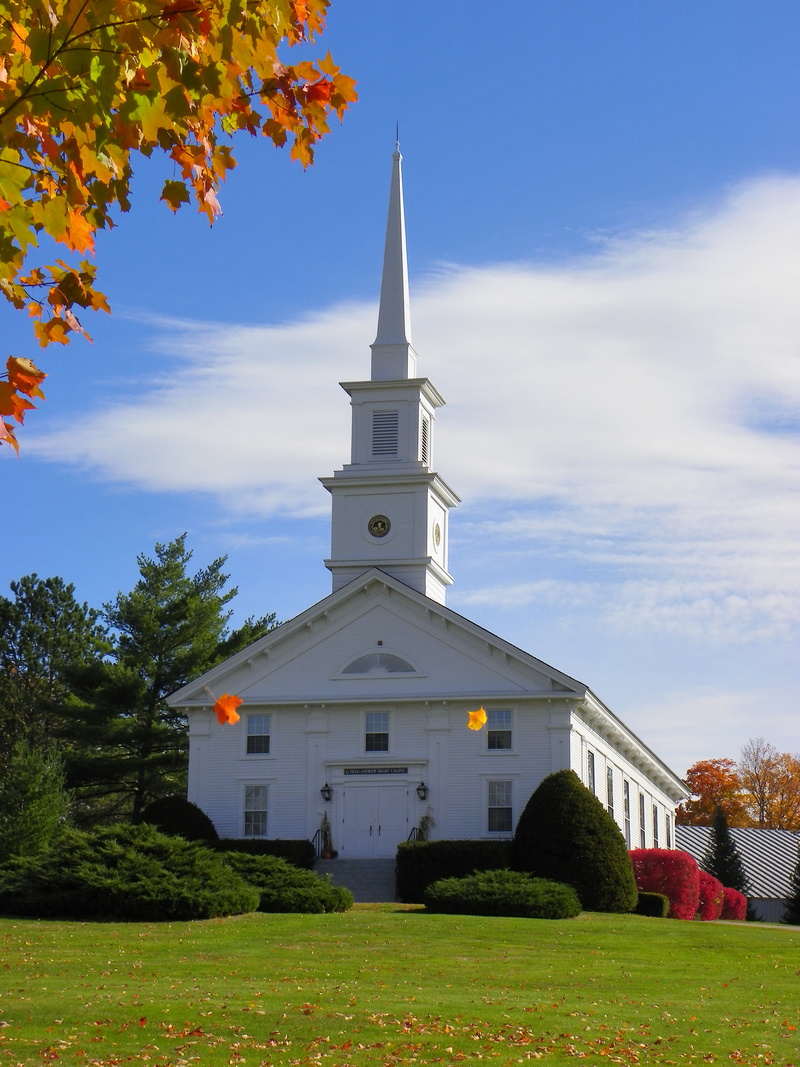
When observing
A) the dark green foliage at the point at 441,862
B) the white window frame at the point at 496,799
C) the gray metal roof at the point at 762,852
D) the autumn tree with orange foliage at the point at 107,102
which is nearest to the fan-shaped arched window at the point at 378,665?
the white window frame at the point at 496,799

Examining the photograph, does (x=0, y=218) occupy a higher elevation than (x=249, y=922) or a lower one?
higher

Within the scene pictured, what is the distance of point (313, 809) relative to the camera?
37062 mm

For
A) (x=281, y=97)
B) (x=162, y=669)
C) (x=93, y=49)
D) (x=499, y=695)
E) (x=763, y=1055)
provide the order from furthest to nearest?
(x=162, y=669) → (x=499, y=695) → (x=763, y=1055) → (x=281, y=97) → (x=93, y=49)

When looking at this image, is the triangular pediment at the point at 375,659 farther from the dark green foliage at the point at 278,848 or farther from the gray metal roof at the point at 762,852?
the gray metal roof at the point at 762,852

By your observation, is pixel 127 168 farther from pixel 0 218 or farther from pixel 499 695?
pixel 499 695

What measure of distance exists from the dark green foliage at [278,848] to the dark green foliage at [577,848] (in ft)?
18.4

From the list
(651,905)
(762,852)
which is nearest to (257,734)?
(651,905)

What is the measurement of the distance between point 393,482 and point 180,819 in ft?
39.8

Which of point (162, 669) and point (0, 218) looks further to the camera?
point (162, 669)

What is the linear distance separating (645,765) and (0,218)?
45.5 meters

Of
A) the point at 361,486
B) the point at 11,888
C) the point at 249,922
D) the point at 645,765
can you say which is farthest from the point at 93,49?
the point at 645,765

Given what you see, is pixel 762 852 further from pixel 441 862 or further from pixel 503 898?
pixel 503 898

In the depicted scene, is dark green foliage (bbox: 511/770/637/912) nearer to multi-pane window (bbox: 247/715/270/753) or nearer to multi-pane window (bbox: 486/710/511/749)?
multi-pane window (bbox: 486/710/511/749)

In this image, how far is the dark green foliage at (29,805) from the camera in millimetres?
37656
